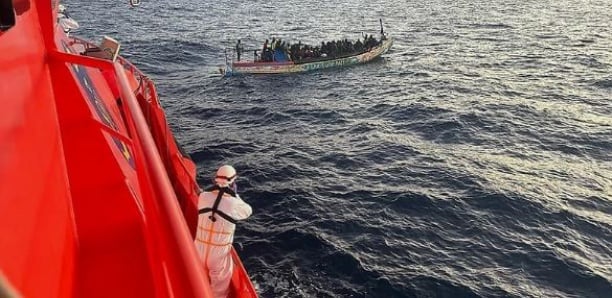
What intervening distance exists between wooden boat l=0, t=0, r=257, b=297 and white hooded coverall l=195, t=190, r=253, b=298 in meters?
0.91

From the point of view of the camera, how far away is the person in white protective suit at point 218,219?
267 inches

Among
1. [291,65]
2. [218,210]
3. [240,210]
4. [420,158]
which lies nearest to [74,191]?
[218,210]

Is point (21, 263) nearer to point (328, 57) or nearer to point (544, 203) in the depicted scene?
point (544, 203)

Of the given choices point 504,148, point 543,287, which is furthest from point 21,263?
point 504,148

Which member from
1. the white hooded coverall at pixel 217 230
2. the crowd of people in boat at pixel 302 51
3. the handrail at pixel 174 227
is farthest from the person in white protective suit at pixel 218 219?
the crowd of people in boat at pixel 302 51

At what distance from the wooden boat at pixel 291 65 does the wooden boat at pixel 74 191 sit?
2439 centimetres

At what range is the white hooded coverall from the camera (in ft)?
22.3

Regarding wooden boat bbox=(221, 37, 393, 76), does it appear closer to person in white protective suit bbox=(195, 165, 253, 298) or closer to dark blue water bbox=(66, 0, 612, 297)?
dark blue water bbox=(66, 0, 612, 297)

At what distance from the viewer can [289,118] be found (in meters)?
24.7

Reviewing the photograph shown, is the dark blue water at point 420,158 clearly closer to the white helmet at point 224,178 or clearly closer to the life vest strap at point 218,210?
the life vest strap at point 218,210

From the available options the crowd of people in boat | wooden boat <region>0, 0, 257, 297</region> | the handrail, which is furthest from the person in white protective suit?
the crowd of people in boat

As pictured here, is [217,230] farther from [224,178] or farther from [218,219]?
[224,178]

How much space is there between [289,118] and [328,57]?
9.55 metres

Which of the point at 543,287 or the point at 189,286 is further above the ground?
the point at 189,286
